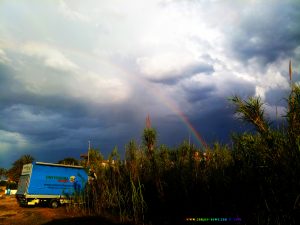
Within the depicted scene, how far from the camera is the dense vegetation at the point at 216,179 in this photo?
612 cm

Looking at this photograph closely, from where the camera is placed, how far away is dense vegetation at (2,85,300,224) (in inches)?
241

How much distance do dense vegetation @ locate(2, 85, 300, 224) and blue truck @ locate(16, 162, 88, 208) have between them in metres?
11.1

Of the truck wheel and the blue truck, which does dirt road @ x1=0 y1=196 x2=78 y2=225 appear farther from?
the truck wheel

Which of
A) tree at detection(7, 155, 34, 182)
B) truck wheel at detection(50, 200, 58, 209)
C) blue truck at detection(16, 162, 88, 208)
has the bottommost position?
truck wheel at detection(50, 200, 58, 209)

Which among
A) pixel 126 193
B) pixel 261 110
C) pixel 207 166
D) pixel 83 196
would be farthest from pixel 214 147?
pixel 83 196

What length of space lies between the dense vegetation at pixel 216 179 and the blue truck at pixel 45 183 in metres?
11.1

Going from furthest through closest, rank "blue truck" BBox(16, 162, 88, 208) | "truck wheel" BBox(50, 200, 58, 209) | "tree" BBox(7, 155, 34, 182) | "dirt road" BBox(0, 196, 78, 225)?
1. "tree" BBox(7, 155, 34, 182)
2. "truck wheel" BBox(50, 200, 58, 209)
3. "blue truck" BBox(16, 162, 88, 208)
4. "dirt road" BBox(0, 196, 78, 225)

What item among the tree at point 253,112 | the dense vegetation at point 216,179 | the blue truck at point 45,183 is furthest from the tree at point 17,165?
the tree at point 253,112

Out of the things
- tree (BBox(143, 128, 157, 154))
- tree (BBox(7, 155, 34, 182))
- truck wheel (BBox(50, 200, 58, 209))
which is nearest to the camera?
tree (BBox(143, 128, 157, 154))

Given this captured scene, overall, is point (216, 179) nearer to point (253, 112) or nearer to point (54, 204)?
point (253, 112)

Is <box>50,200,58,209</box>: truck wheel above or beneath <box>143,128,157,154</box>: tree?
beneath

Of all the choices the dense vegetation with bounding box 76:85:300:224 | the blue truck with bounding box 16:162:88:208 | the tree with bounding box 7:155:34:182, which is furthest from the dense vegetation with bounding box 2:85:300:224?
the tree with bounding box 7:155:34:182

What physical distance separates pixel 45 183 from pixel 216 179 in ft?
63.9

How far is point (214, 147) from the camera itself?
32.8 ft
